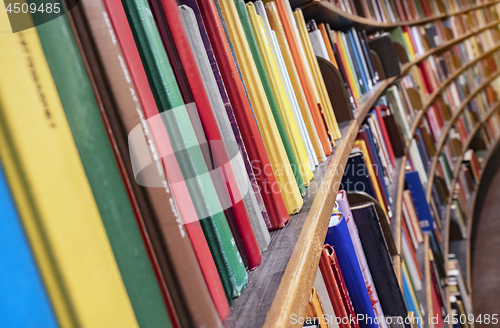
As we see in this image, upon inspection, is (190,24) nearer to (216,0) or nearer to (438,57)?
(216,0)

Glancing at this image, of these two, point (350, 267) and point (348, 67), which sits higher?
point (348, 67)

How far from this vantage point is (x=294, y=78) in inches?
29.2

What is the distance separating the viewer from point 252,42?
0.59 meters

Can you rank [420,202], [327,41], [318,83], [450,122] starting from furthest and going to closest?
1. [450,122]
2. [420,202]
3. [327,41]
4. [318,83]

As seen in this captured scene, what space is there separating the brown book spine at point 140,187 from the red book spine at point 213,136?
0.10 m

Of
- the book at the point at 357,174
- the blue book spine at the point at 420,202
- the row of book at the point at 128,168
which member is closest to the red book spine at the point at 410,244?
the blue book spine at the point at 420,202

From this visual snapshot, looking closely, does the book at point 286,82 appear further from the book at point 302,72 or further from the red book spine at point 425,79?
the red book spine at point 425,79

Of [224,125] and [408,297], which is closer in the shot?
[224,125]

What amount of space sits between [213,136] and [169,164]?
10 cm

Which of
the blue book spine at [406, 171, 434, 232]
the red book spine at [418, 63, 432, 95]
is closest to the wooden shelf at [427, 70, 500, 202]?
the blue book spine at [406, 171, 434, 232]

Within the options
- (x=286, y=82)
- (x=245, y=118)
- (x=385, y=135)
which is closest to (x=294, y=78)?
(x=286, y=82)

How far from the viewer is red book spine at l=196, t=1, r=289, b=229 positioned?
1.55 ft

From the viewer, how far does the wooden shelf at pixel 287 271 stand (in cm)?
34

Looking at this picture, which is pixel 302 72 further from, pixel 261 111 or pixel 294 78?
pixel 261 111
